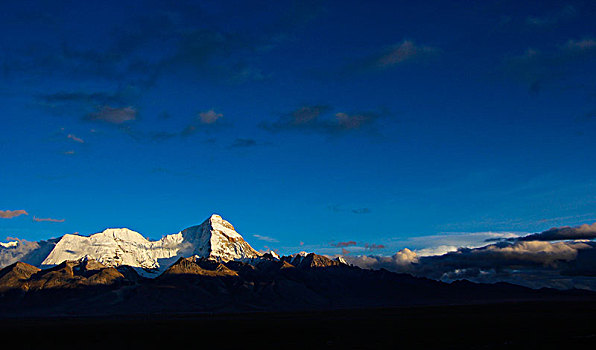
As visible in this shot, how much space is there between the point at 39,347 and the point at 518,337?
142802 millimetres

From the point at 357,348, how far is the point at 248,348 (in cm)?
2785

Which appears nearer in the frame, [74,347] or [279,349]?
[279,349]

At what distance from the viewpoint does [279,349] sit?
5148 inches

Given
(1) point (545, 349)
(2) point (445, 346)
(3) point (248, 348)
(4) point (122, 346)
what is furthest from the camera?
(4) point (122, 346)

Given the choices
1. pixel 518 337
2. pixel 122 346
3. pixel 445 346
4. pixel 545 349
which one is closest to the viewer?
pixel 545 349

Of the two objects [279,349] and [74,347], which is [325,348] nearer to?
[279,349]

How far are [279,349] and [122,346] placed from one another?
57169 millimetres

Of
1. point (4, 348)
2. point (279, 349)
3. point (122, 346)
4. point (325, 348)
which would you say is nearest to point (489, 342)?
point (325, 348)

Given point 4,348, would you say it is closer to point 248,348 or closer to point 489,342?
point 248,348

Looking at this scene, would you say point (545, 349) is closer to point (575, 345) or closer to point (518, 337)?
point (575, 345)

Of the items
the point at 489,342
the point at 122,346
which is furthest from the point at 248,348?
the point at 489,342

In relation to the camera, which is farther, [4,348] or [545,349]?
[4,348]

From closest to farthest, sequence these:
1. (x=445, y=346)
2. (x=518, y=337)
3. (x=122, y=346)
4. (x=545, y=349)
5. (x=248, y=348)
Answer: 1. (x=545, y=349)
2. (x=445, y=346)
3. (x=248, y=348)
4. (x=518, y=337)
5. (x=122, y=346)

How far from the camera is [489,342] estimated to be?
136 meters
